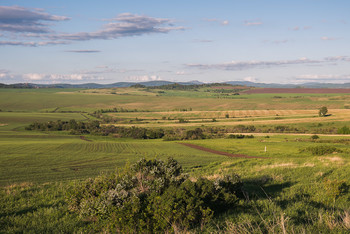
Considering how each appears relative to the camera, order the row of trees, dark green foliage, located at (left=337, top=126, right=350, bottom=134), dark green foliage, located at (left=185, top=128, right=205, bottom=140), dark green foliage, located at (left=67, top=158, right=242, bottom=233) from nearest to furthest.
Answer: dark green foliage, located at (left=67, top=158, right=242, bottom=233) < dark green foliage, located at (left=185, top=128, right=205, bottom=140) < the row of trees < dark green foliage, located at (left=337, top=126, right=350, bottom=134)

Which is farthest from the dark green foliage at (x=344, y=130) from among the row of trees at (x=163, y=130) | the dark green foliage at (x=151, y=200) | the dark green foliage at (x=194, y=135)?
the dark green foliage at (x=151, y=200)

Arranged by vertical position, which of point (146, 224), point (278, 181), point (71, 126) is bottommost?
point (71, 126)

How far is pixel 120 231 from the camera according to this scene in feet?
28.2

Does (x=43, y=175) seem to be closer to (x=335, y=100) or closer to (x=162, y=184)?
(x=162, y=184)

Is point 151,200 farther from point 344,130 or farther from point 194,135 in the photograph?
point 344,130

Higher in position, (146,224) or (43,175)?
(146,224)

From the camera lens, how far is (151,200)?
374 inches

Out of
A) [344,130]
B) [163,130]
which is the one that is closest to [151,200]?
[163,130]

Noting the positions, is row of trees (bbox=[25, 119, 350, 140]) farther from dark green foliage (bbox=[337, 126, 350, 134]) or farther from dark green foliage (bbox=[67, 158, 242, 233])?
dark green foliage (bbox=[67, 158, 242, 233])

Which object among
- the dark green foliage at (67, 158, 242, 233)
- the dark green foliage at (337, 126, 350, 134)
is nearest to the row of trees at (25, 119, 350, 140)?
the dark green foliage at (337, 126, 350, 134)

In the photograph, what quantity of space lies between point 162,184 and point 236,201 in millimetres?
2881

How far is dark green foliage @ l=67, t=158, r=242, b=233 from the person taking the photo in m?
8.65

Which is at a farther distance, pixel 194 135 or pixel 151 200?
pixel 194 135

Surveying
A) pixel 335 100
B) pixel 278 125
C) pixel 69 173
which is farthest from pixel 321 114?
A: pixel 69 173
